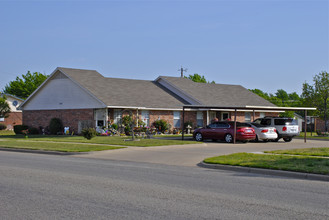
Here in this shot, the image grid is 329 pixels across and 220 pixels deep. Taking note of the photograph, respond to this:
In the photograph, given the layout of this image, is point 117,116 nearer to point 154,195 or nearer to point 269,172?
point 269,172

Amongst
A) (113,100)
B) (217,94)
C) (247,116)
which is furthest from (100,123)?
(247,116)

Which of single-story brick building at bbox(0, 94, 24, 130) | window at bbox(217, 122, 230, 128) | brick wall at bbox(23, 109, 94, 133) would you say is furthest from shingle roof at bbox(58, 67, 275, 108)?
single-story brick building at bbox(0, 94, 24, 130)

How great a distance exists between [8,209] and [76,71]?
115 feet

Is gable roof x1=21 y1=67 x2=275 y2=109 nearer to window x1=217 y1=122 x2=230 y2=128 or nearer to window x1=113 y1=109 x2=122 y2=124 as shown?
window x1=113 y1=109 x2=122 y2=124

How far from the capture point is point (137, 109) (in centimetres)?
3759

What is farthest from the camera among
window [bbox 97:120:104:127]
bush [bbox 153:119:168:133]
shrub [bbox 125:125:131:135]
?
bush [bbox 153:119:168:133]

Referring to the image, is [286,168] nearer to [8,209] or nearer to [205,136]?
[8,209]

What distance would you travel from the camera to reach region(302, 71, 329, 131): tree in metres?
45.5

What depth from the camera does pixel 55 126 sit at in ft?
130

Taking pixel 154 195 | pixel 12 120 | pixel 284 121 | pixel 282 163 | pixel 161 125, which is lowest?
pixel 154 195

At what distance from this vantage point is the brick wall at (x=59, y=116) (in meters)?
38.3

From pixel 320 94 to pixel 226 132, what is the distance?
68.8 ft

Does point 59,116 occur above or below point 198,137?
above

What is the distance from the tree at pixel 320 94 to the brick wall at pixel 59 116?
2358 cm
